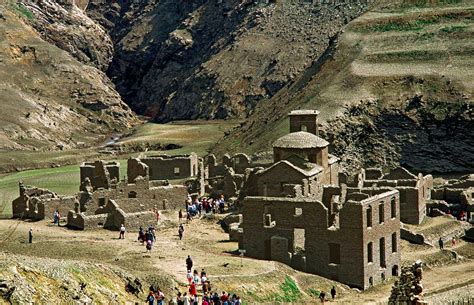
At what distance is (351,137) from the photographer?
9438 centimetres

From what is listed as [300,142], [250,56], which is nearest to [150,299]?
[300,142]

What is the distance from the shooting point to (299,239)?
183 ft

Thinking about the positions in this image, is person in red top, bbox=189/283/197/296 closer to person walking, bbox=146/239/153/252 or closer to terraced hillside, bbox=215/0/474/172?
person walking, bbox=146/239/153/252

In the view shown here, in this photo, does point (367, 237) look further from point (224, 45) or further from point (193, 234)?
point (224, 45)

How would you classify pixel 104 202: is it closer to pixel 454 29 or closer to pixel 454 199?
pixel 454 199

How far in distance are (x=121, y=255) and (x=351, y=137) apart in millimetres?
46286

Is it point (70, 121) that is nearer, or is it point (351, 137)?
point (351, 137)

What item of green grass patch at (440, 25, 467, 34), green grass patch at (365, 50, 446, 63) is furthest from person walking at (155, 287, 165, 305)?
green grass patch at (440, 25, 467, 34)

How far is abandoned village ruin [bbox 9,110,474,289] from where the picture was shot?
5372 centimetres

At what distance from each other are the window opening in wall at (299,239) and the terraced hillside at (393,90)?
36675 millimetres

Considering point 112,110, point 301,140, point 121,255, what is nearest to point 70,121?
point 112,110

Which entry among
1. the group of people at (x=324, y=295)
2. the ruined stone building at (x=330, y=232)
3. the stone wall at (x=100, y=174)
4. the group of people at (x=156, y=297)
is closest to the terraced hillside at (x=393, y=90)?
the stone wall at (x=100, y=174)

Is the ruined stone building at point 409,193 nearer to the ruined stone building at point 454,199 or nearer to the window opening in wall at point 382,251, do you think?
the ruined stone building at point 454,199

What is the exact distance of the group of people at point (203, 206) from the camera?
230 ft
